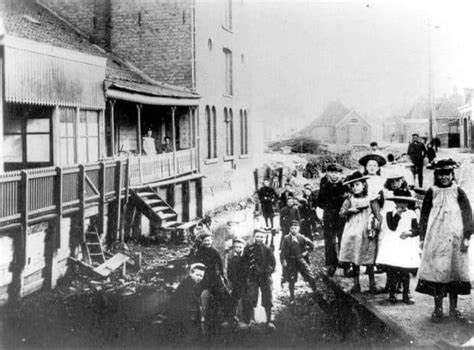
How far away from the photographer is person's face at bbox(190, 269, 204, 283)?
20.0ft

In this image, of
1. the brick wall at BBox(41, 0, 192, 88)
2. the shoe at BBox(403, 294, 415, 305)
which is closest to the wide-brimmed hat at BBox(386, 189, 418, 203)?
the shoe at BBox(403, 294, 415, 305)

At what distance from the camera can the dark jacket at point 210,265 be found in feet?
20.1

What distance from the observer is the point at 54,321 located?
19.8ft

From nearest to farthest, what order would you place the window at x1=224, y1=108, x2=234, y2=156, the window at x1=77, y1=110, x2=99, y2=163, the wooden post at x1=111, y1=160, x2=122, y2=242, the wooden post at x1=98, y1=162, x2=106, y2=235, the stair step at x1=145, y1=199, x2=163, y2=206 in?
the wooden post at x1=98, y1=162, x2=106, y2=235, the wooden post at x1=111, y1=160, x2=122, y2=242, the stair step at x1=145, y1=199, x2=163, y2=206, the window at x1=77, y1=110, x2=99, y2=163, the window at x1=224, y1=108, x2=234, y2=156

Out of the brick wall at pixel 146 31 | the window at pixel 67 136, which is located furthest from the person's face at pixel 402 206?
the brick wall at pixel 146 31

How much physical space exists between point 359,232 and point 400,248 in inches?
28.9

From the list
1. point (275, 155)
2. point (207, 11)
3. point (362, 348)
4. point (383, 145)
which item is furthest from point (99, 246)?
point (207, 11)

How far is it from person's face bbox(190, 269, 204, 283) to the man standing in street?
254 inches

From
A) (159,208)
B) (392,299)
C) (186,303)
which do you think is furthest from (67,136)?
(392,299)

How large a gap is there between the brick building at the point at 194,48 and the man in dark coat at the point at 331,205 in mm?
Result: 2739

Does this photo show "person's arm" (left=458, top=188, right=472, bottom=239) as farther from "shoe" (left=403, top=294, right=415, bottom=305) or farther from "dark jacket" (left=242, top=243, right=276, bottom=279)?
"dark jacket" (left=242, top=243, right=276, bottom=279)

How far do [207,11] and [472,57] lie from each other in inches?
326

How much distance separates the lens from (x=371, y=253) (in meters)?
7.04

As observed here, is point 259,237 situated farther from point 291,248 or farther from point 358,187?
point 358,187
